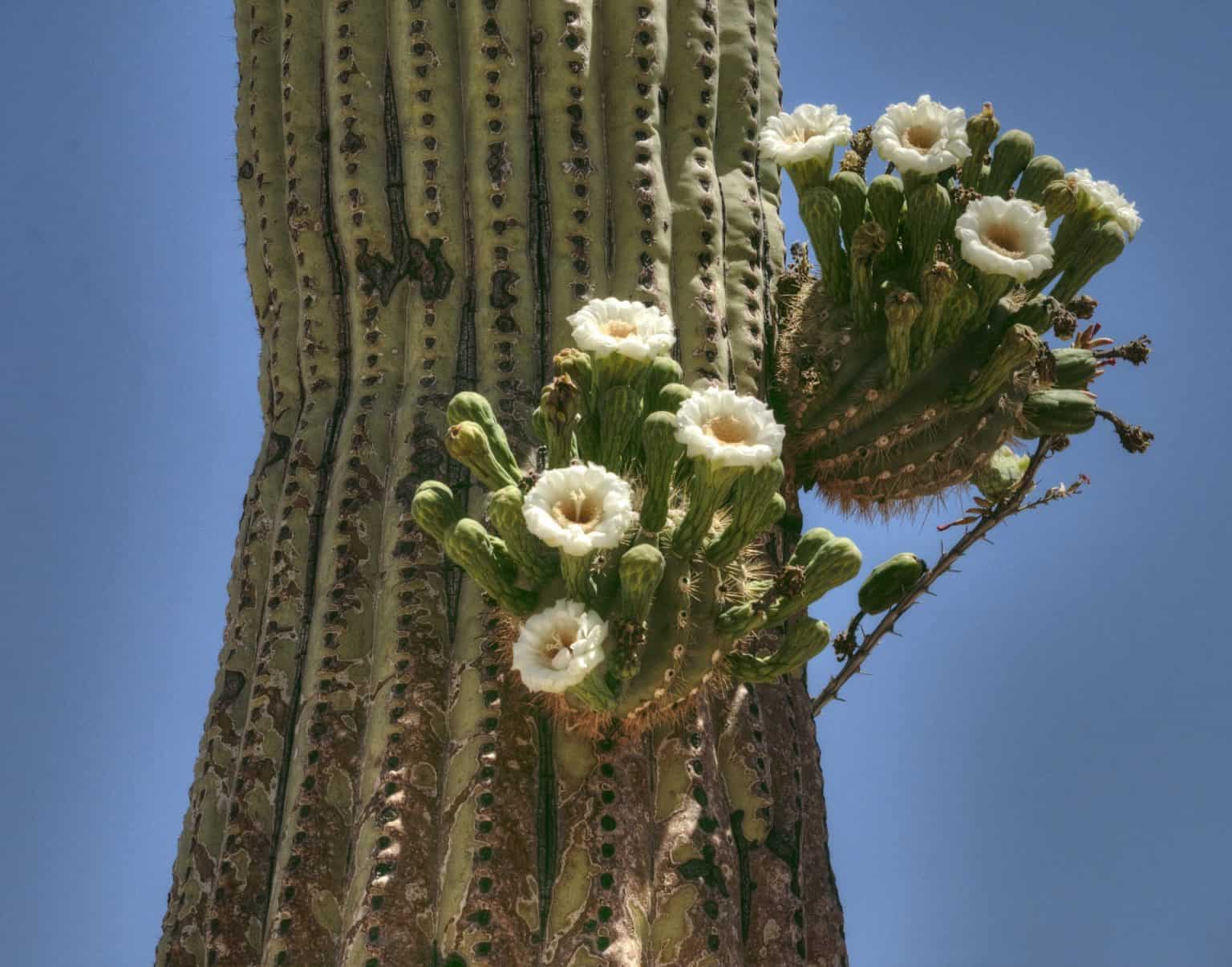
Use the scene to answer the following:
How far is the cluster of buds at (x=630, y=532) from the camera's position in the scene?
4.73 m

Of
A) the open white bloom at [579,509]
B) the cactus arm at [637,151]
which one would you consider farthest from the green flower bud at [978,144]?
the open white bloom at [579,509]

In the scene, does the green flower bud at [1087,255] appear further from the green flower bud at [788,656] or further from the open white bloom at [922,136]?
the green flower bud at [788,656]

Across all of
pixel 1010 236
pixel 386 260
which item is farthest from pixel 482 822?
pixel 1010 236

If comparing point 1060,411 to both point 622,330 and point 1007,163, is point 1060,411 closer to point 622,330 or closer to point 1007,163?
point 1007,163

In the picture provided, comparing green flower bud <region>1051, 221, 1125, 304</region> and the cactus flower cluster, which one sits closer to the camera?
the cactus flower cluster

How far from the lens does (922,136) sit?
231 inches

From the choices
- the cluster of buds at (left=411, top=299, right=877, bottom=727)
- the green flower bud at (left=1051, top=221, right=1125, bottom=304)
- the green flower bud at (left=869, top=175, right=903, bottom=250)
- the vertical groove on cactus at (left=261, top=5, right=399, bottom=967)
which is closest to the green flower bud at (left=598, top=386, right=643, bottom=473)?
the cluster of buds at (left=411, top=299, right=877, bottom=727)

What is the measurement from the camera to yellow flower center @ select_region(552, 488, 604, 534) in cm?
469

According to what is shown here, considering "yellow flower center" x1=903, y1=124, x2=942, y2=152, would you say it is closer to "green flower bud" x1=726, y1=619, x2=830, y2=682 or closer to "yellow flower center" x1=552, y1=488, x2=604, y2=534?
"green flower bud" x1=726, y1=619, x2=830, y2=682

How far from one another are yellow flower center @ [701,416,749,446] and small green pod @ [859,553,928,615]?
1.78 m

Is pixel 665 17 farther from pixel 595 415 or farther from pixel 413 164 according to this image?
pixel 595 415

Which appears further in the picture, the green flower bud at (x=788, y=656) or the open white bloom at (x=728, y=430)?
the green flower bud at (x=788, y=656)

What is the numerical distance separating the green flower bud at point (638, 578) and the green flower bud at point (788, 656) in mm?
521

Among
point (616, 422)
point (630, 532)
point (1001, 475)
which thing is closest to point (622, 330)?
point (616, 422)
